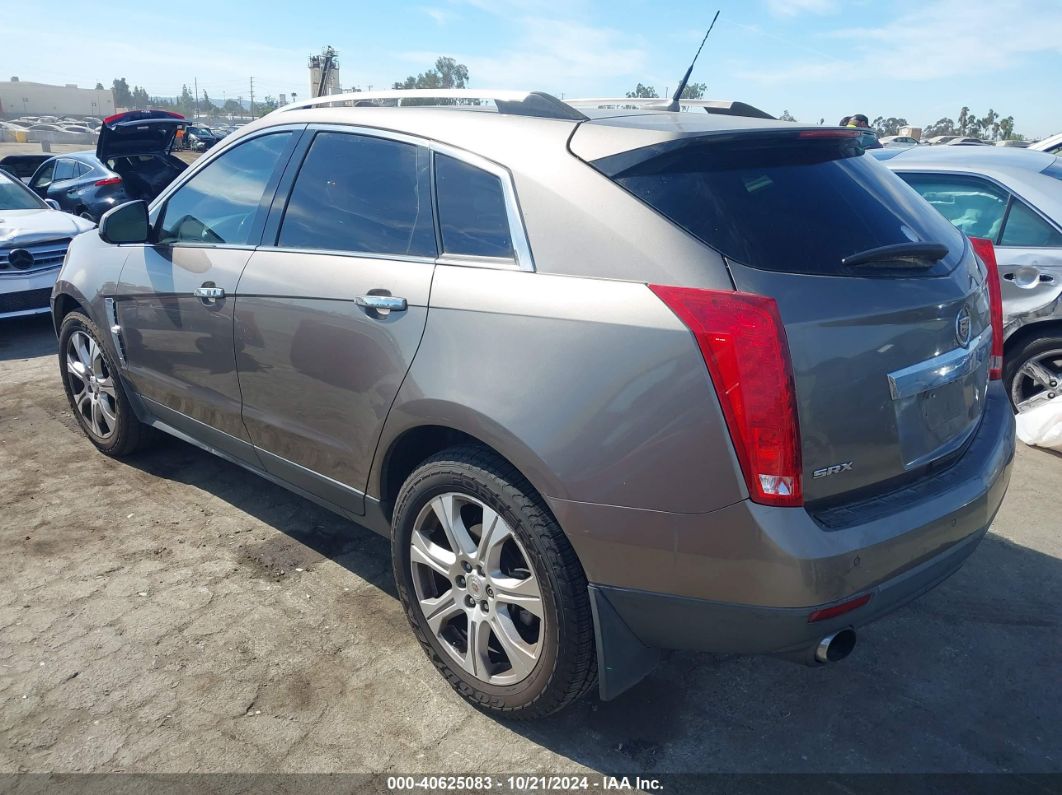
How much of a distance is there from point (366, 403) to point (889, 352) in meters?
1.62

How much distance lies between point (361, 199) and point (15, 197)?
7.80 metres

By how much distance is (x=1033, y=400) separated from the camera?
16.9 ft

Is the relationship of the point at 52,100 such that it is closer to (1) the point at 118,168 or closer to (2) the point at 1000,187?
(1) the point at 118,168

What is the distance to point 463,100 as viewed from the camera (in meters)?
3.04

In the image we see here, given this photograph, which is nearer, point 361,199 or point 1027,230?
point 361,199

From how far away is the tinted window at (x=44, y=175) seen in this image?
1334 cm

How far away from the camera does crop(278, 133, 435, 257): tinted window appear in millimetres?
2793

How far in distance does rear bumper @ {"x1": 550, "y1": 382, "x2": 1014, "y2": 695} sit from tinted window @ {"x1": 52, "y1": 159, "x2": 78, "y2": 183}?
13.5 m

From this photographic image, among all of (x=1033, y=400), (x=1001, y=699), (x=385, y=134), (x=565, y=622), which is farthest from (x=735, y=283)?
(x=1033, y=400)

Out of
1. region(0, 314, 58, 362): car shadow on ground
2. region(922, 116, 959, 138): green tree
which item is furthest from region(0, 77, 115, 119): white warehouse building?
region(0, 314, 58, 362): car shadow on ground

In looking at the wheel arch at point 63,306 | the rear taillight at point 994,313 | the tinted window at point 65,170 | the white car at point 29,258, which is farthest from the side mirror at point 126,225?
the tinted window at point 65,170

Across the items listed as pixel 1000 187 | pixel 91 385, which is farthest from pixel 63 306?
pixel 1000 187

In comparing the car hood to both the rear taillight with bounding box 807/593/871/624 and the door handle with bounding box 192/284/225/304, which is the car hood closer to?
the door handle with bounding box 192/284/225/304

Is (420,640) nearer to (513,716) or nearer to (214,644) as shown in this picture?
(513,716)
